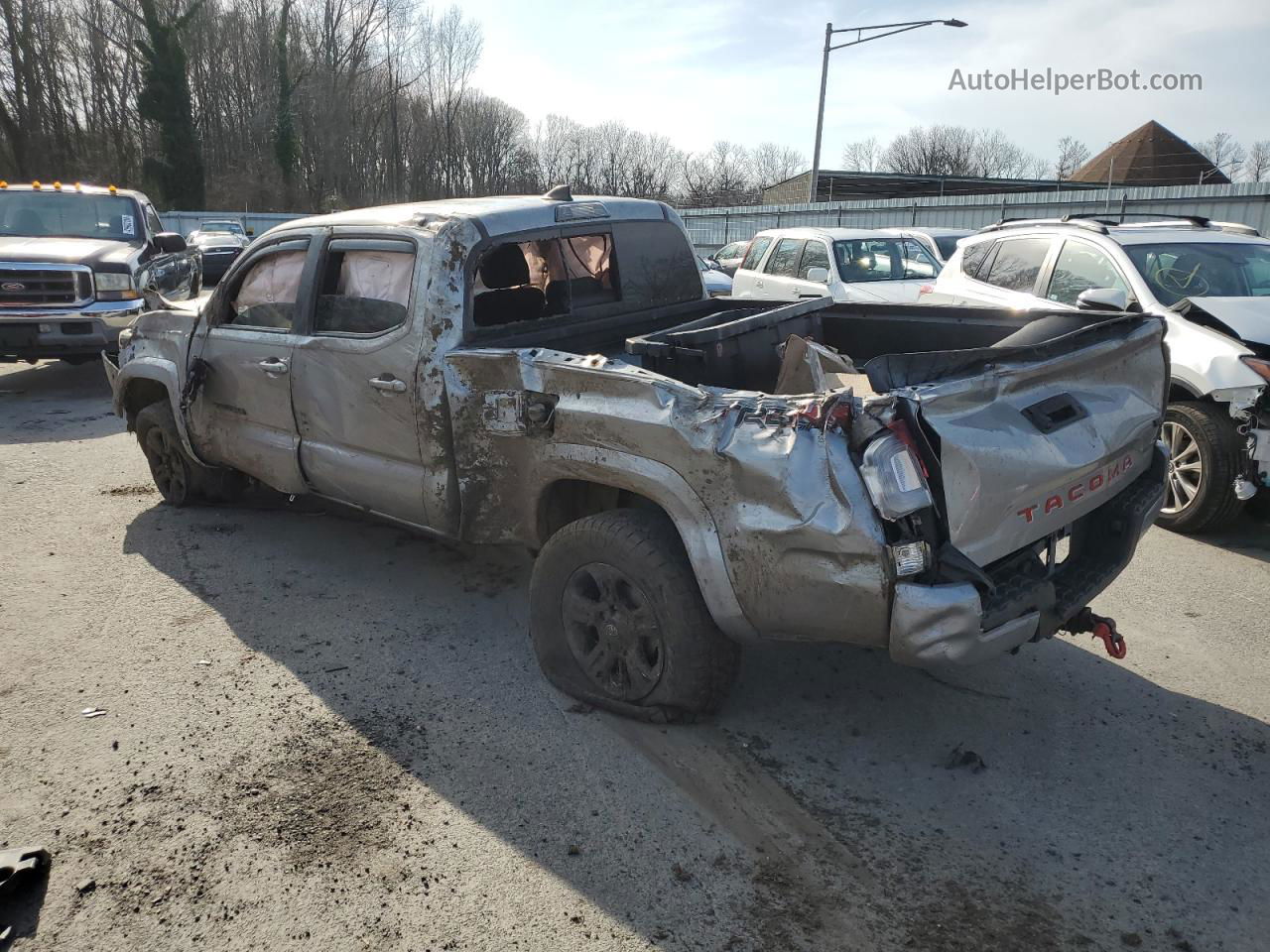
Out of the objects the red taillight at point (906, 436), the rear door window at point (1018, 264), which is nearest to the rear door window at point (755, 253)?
the rear door window at point (1018, 264)

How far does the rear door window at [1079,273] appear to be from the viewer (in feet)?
21.4

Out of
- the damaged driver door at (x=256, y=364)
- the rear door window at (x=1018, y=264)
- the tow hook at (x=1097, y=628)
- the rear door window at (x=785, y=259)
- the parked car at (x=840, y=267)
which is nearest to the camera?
the tow hook at (x=1097, y=628)

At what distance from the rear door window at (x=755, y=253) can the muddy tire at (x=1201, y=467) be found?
709cm

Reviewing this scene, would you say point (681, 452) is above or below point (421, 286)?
below

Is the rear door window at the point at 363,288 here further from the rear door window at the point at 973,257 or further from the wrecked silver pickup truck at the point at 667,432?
the rear door window at the point at 973,257

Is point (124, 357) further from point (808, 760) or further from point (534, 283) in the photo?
point (808, 760)

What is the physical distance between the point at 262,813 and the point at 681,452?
5.99ft

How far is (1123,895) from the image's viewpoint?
8.52 ft

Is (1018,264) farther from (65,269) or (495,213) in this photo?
(65,269)

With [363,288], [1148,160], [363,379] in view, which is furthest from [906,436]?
[1148,160]

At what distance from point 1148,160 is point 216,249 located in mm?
44015

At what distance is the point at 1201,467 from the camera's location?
5.51 meters

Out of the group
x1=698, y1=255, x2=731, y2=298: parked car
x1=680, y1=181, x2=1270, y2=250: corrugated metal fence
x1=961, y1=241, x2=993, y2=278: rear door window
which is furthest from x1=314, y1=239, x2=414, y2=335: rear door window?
x1=680, y1=181, x2=1270, y2=250: corrugated metal fence

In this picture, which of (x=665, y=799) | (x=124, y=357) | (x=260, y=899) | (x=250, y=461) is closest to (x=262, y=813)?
(x=260, y=899)
